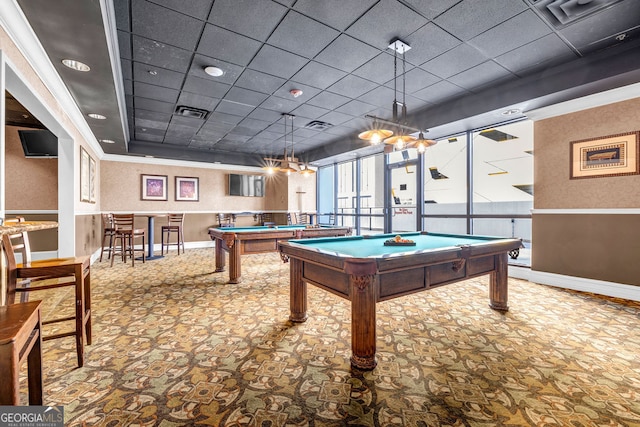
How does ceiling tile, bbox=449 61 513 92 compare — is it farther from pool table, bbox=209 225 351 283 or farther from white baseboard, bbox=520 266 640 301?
pool table, bbox=209 225 351 283

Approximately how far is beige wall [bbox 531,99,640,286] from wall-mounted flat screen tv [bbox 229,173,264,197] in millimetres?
7603

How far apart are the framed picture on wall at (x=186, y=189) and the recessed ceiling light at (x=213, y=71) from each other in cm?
543

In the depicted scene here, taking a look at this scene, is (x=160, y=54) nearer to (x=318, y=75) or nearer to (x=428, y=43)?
(x=318, y=75)

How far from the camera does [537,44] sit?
3197 mm

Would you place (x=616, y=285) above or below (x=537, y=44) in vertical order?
below

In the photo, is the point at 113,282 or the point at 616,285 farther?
the point at 113,282

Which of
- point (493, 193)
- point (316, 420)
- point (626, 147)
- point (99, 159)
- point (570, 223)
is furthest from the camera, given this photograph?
point (493, 193)

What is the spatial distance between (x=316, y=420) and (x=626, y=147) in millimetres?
4811

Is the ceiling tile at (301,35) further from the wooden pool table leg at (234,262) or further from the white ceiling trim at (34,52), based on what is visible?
the wooden pool table leg at (234,262)

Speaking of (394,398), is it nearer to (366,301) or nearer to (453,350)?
(366,301)

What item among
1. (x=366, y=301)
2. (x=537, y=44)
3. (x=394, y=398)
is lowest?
(x=394, y=398)

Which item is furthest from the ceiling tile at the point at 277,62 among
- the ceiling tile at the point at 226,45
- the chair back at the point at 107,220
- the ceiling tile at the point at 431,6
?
the chair back at the point at 107,220

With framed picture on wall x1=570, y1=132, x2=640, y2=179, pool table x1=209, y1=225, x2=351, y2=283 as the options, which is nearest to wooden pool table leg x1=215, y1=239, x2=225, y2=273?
pool table x1=209, y1=225, x2=351, y2=283

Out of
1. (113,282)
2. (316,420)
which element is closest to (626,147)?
(316,420)
